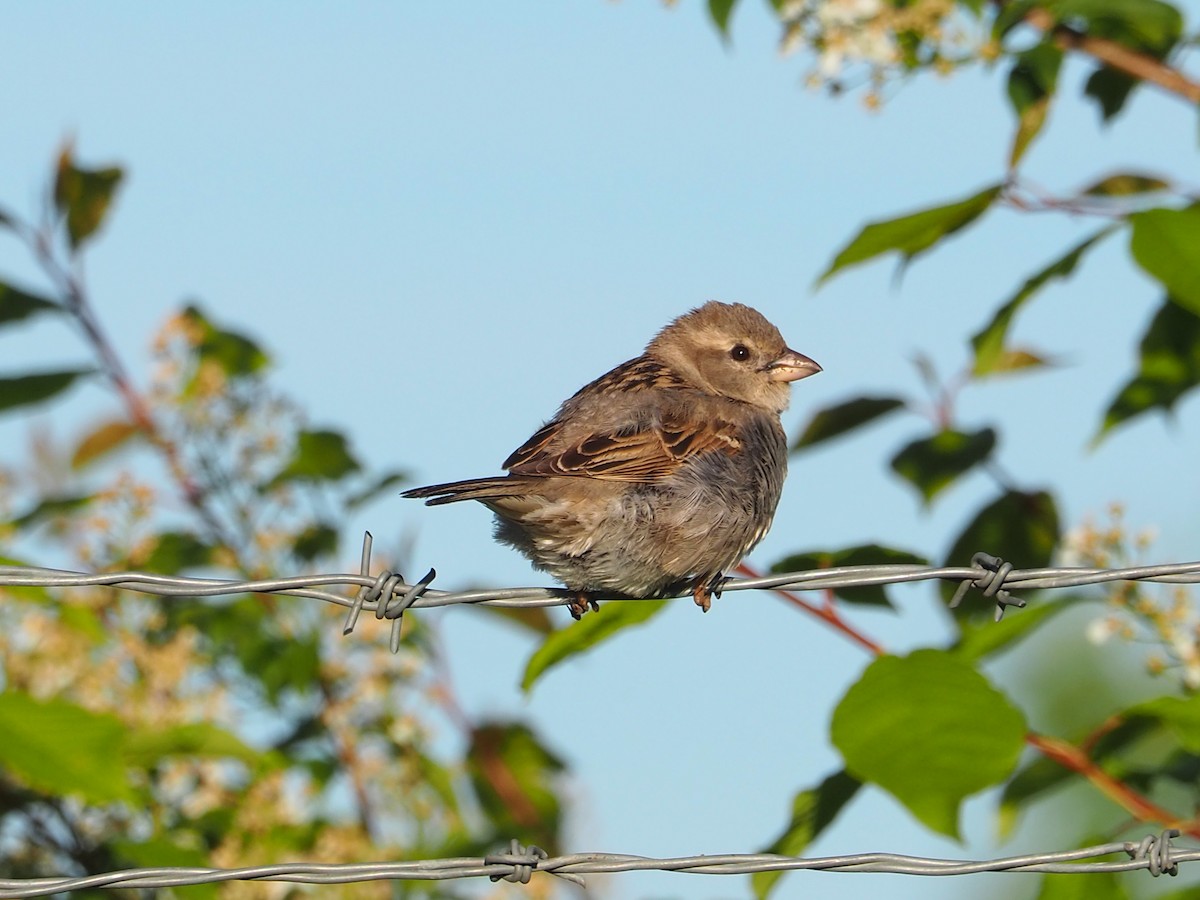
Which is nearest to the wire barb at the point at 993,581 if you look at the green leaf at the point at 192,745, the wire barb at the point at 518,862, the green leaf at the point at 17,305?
the wire barb at the point at 518,862

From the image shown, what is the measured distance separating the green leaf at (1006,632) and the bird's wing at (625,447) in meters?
1.42

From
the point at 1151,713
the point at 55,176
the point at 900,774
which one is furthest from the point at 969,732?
the point at 55,176

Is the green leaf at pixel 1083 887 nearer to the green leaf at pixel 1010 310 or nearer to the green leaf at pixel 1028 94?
the green leaf at pixel 1010 310

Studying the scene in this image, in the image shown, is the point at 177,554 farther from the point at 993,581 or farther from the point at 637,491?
the point at 993,581

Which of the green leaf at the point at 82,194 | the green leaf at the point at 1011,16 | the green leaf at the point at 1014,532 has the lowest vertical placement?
the green leaf at the point at 1014,532

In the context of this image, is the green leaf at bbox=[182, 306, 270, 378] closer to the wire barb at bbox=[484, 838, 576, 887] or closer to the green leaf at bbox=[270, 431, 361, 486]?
the green leaf at bbox=[270, 431, 361, 486]

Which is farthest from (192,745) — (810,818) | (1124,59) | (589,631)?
(1124,59)

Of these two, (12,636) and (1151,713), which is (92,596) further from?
(1151,713)

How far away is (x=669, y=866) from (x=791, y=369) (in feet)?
10.7

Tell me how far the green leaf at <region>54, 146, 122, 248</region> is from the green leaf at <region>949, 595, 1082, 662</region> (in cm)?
404

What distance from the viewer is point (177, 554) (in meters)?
5.89

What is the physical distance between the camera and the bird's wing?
15.5 feet

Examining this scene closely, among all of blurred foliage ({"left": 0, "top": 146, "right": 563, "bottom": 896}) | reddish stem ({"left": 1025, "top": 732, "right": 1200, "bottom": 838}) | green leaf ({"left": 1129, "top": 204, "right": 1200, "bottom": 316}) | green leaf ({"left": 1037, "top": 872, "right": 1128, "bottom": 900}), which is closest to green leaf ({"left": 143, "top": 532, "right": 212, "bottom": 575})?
blurred foliage ({"left": 0, "top": 146, "right": 563, "bottom": 896})

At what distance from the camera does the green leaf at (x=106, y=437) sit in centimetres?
641
